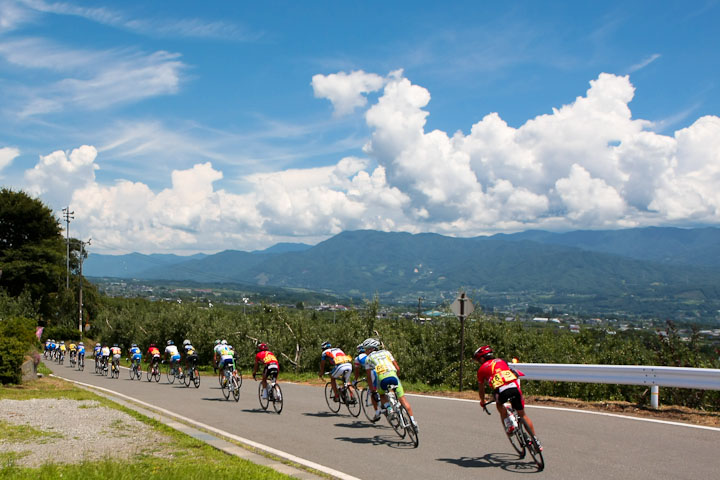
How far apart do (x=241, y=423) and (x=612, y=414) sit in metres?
7.23

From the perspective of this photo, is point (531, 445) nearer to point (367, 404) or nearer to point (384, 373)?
point (384, 373)

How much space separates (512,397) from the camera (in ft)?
25.5

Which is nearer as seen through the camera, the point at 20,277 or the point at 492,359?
the point at 492,359

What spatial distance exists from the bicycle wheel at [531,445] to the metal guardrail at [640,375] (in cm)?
513

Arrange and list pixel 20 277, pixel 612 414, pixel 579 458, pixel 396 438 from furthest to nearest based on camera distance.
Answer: pixel 20 277 → pixel 612 414 → pixel 396 438 → pixel 579 458

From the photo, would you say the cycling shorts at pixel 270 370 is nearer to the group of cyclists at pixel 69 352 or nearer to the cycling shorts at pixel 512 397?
the cycling shorts at pixel 512 397

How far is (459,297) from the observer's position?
1636cm

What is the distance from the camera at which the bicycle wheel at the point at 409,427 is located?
8.93 m

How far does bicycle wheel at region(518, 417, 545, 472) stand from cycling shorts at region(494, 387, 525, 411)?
0.56ft

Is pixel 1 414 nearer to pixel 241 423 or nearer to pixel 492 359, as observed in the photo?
pixel 241 423

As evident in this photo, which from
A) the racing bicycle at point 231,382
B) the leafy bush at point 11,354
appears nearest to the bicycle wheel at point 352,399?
the racing bicycle at point 231,382

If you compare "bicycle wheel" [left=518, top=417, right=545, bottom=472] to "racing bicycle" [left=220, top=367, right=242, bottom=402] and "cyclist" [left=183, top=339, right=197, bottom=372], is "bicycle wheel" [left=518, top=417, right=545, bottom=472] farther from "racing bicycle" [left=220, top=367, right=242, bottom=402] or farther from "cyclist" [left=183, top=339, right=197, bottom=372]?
"cyclist" [left=183, top=339, right=197, bottom=372]

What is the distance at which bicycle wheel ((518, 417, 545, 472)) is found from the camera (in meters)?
7.32

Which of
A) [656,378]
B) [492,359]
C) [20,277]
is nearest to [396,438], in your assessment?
[492,359]
